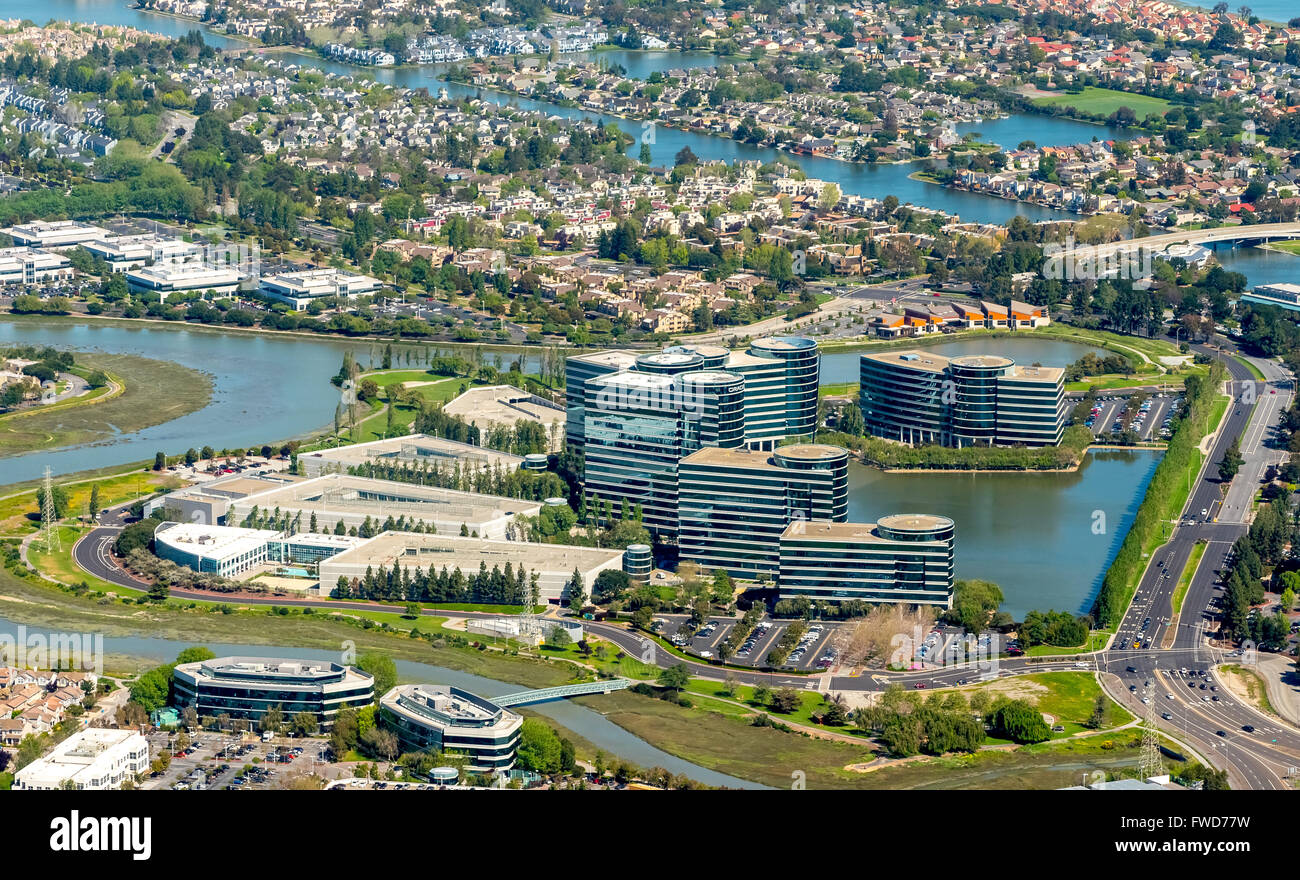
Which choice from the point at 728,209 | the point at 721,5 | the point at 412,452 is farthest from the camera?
the point at 721,5

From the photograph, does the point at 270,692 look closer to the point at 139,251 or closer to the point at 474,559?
the point at 474,559

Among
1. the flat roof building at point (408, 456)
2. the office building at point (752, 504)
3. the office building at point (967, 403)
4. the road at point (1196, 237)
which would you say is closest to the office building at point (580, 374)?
the flat roof building at point (408, 456)

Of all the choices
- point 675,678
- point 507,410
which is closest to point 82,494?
point 507,410

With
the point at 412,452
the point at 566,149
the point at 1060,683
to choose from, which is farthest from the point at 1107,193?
the point at 1060,683

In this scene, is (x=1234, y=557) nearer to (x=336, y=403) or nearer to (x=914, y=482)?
(x=914, y=482)

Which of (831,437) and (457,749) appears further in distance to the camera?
(831,437)

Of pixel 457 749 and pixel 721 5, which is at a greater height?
pixel 721 5

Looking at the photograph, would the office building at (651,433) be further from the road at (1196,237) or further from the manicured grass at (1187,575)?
the road at (1196,237)

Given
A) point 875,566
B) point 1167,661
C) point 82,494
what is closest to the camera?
point 1167,661
